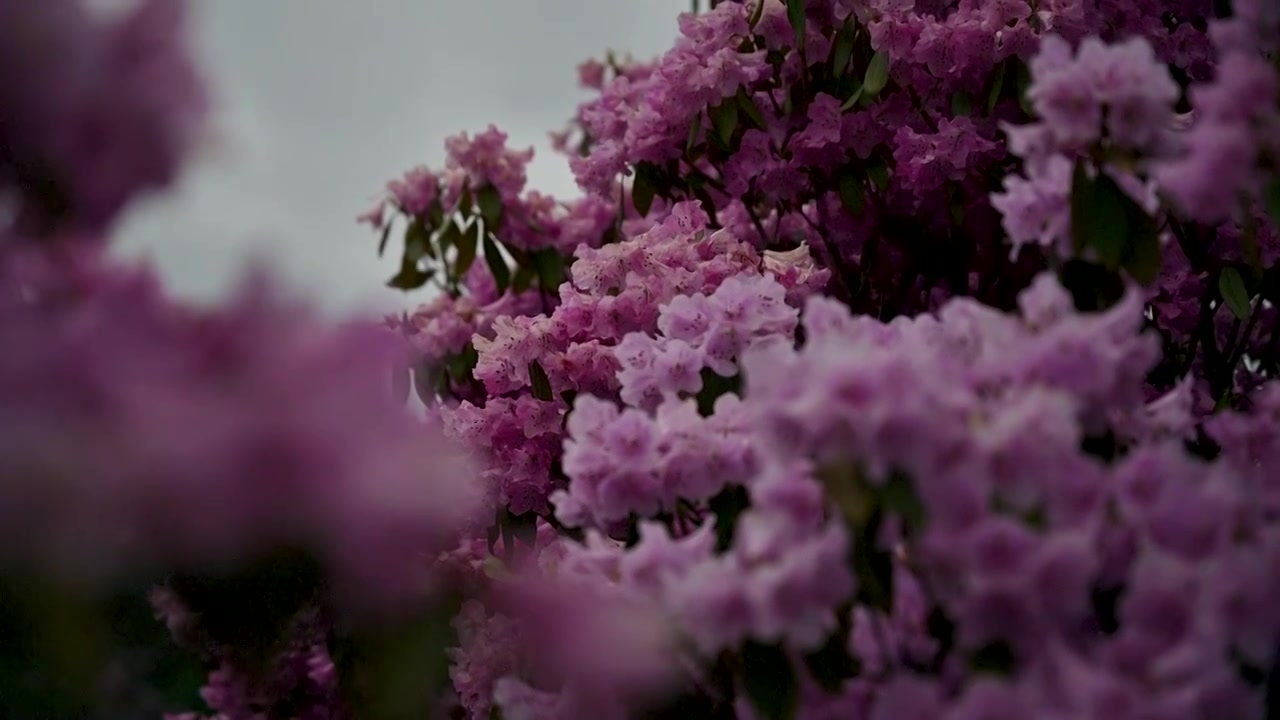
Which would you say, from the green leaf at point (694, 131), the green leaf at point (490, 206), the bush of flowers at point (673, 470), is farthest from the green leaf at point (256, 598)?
the green leaf at point (490, 206)

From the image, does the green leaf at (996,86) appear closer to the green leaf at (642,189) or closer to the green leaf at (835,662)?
the green leaf at (642,189)

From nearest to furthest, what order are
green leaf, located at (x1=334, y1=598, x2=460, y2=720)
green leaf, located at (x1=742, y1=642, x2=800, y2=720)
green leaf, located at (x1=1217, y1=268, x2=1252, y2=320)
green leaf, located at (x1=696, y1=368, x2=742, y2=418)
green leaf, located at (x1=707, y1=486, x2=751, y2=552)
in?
green leaf, located at (x1=334, y1=598, x2=460, y2=720)
green leaf, located at (x1=742, y1=642, x2=800, y2=720)
green leaf, located at (x1=707, y1=486, x2=751, y2=552)
green leaf, located at (x1=696, y1=368, x2=742, y2=418)
green leaf, located at (x1=1217, y1=268, x2=1252, y2=320)

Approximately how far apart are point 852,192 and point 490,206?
60 cm

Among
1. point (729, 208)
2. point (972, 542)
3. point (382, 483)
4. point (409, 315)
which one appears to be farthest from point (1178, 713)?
point (409, 315)

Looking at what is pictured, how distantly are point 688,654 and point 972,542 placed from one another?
0.86ft

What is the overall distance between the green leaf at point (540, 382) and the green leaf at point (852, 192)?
1.79ft

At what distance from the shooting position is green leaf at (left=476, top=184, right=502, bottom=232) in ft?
5.96

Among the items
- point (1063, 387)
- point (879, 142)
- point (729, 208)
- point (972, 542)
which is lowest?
point (972, 542)

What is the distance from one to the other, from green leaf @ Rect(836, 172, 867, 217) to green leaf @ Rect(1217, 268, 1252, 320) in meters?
0.50

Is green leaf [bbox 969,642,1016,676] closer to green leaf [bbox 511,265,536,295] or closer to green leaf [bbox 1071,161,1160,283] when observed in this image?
green leaf [bbox 1071,161,1160,283]

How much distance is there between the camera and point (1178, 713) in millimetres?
654

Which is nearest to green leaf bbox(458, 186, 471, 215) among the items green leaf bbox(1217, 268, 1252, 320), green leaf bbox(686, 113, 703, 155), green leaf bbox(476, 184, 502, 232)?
green leaf bbox(476, 184, 502, 232)

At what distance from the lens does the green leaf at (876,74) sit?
5.05 ft

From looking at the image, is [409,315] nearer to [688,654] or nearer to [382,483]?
[688,654]
